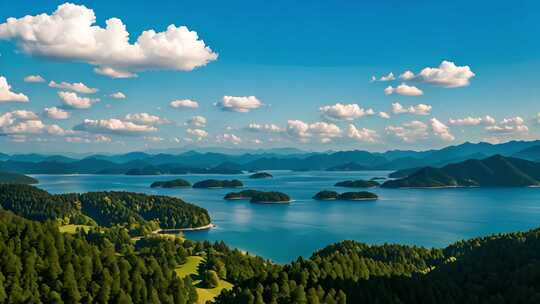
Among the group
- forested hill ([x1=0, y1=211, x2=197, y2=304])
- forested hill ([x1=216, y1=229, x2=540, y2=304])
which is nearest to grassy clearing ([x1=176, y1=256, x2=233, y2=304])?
forested hill ([x1=0, y1=211, x2=197, y2=304])

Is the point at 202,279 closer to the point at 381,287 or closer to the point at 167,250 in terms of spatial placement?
the point at 167,250

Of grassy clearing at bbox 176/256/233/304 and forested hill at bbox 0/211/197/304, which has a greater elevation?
forested hill at bbox 0/211/197/304

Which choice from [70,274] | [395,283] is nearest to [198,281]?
[70,274]

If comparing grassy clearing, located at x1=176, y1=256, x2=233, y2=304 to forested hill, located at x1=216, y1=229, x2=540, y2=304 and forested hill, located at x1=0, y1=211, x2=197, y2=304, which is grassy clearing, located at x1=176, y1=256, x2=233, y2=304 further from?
forested hill, located at x1=216, y1=229, x2=540, y2=304

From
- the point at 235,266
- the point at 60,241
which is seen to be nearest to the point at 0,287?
the point at 60,241

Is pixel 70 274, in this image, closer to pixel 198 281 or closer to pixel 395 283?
pixel 198 281

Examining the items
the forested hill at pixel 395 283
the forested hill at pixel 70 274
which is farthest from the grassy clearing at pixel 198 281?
the forested hill at pixel 395 283
